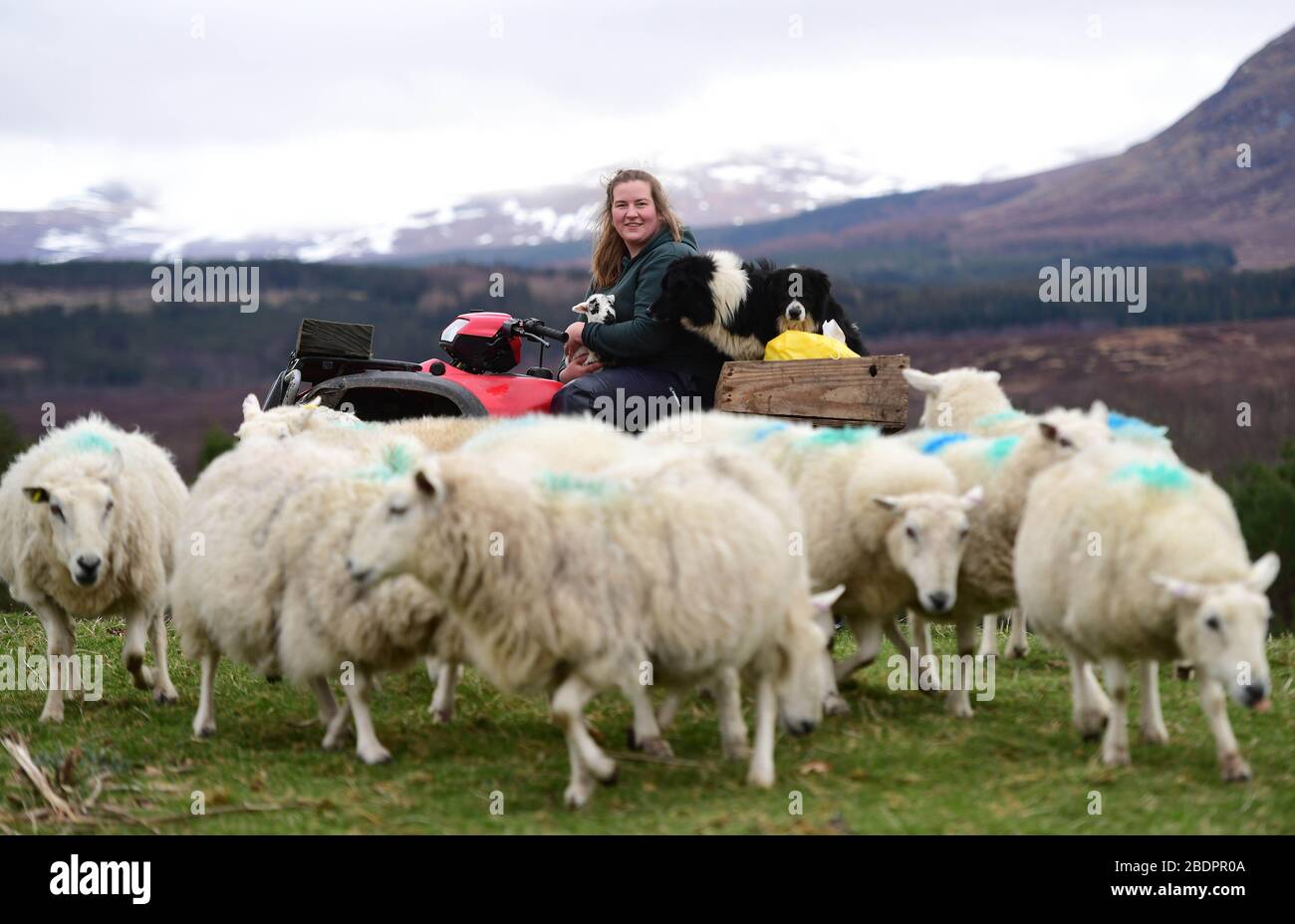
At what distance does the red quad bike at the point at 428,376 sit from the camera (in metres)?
10.2

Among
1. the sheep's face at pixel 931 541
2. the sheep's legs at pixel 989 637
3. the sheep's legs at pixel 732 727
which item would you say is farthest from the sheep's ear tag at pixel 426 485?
the sheep's legs at pixel 989 637

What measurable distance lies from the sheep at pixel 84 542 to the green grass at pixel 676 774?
0.51 m

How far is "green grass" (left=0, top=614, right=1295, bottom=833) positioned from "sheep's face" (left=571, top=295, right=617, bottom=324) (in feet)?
8.90

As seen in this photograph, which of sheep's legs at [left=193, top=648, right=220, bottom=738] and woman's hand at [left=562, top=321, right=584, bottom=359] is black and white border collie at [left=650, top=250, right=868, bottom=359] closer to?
woman's hand at [left=562, top=321, right=584, bottom=359]

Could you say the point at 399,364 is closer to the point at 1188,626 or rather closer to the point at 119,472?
the point at 119,472

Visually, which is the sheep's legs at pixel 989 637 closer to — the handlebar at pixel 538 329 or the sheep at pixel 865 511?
the sheep at pixel 865 511

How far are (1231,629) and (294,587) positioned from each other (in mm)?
4383

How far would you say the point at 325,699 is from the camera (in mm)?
7590

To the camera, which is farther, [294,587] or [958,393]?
[958,393]

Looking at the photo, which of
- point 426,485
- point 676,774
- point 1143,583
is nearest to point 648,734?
point 676,774

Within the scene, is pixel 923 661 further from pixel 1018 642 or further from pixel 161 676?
pixel 161 676

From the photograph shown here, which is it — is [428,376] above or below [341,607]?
above

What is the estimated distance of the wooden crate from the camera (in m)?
8.98

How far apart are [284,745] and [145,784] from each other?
3.34 feet
